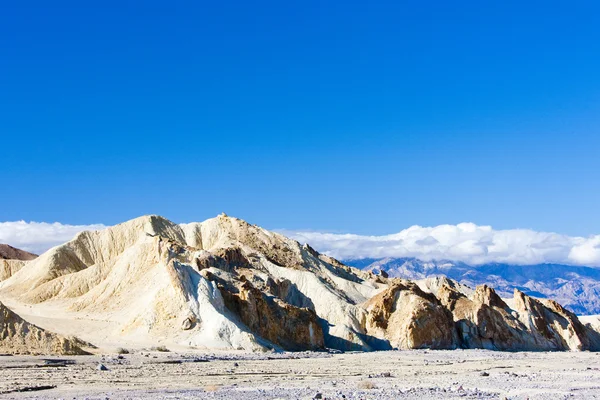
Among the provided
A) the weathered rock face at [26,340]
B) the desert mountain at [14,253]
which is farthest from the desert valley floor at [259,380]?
the desert mountain at [14,253]

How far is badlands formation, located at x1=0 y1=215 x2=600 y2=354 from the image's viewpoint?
185ft

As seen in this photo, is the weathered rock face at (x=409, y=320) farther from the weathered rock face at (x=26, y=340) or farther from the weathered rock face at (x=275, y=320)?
the weathered rock face at (x=26, y=340)

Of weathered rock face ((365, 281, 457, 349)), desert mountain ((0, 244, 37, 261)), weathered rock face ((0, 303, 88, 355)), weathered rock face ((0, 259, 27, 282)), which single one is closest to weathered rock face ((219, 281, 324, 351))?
weathered rock face ((365, 281, 457, 349))

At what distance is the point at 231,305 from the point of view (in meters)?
63.3

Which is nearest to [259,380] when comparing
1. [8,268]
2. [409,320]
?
[409,320]

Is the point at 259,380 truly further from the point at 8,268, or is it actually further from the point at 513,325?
the point at 8,268

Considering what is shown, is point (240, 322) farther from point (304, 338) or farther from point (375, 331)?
point (375, 331)

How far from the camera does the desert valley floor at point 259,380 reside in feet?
83.9

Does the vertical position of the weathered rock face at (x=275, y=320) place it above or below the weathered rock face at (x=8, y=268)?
below

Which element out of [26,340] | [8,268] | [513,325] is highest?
[8,268]

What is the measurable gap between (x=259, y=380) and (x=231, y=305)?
3181cm

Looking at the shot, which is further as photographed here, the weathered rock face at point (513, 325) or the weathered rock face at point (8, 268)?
the weathered rock face at point (8, 268)

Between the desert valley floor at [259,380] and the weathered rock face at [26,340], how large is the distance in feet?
5.70

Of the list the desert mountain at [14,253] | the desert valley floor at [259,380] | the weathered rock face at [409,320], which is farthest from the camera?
the desert mountain at [14,253]
